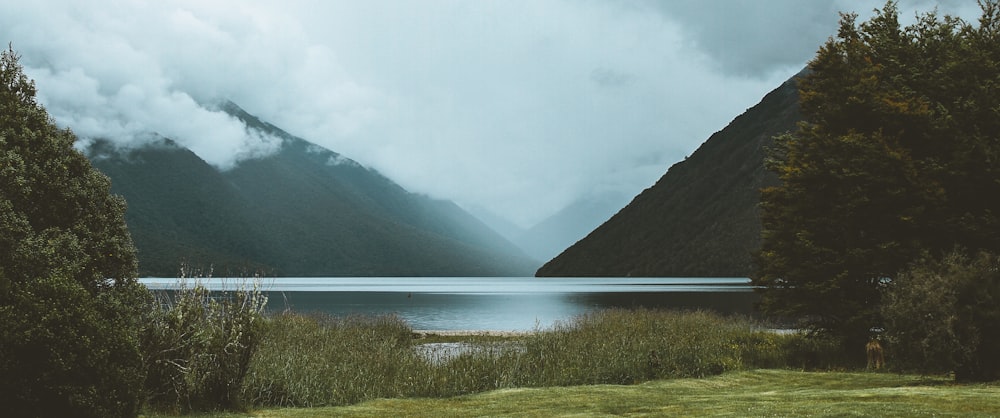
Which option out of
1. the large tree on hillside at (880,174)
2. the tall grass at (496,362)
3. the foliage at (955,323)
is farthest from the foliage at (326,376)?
the large tree on hillside at (880,174)

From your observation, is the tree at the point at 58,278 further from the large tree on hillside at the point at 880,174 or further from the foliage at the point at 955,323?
the large tree on hillside at the point at 880,174

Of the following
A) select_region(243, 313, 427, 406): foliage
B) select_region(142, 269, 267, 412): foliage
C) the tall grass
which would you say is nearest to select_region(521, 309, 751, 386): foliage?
the tall grass

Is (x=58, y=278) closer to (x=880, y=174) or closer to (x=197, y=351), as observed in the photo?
(x=197, y=351)

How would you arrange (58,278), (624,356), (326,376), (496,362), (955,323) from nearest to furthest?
(58,278), (955,323), (326,376), (496,362), (624,356)

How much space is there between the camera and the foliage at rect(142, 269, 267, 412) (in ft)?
52.0

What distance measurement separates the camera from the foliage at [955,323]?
18.8m

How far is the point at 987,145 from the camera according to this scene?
2581cm

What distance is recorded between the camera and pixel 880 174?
1041 inches

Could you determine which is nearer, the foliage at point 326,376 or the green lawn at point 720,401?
the green lawn at point 720,401

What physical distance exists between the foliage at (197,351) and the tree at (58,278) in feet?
5.57

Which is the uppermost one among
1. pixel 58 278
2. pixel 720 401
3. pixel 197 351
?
pixel 58 278

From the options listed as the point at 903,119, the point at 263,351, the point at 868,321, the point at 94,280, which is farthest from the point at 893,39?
the point at 94,280

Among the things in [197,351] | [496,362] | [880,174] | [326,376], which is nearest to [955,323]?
[880,174]

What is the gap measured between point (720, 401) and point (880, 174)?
46.4 ft
